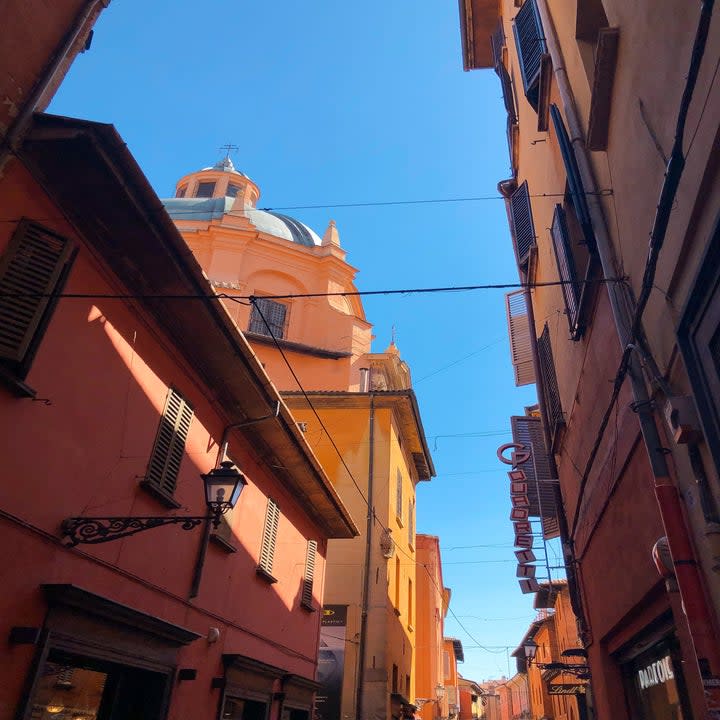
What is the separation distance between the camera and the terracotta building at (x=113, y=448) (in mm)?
5598

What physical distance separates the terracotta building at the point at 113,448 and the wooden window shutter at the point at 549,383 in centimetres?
454

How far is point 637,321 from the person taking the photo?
4734mm

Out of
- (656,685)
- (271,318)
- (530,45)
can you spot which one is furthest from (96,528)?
(271,318)

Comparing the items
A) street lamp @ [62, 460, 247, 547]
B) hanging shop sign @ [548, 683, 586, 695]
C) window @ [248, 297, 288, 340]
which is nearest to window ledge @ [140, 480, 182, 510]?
street lamp @ [62, 460, 247, 547]

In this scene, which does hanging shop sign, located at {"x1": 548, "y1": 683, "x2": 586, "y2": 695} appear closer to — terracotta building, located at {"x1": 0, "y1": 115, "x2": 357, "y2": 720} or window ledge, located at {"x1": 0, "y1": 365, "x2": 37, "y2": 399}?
terracotta building, located at {"x1": 0, "y1": 115, "x2": 357, "y2": 720}

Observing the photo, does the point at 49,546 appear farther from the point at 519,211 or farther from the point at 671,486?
the point at 519,211

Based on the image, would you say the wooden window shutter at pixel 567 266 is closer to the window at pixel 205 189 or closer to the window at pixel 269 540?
the window at pixel 269 540

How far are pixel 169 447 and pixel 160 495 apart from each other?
684 mm

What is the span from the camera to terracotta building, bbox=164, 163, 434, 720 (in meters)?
17.7

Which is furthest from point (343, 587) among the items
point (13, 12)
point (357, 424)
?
point (13, 12)

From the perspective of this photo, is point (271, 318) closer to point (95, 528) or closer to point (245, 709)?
point (245, 709)

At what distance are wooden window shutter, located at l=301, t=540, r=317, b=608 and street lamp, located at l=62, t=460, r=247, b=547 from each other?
6.98 metres

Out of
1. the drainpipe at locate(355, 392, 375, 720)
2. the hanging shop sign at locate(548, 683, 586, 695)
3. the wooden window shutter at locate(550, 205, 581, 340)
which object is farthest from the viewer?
the hanging shop sign at locate(548, 683, 586, 695)

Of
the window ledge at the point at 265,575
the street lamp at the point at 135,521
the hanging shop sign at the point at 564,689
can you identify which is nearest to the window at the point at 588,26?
the street lamp at the point at 135,521
